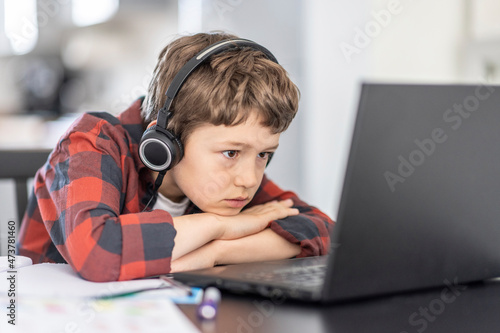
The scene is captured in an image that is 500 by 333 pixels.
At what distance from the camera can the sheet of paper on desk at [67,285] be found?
1.97ft

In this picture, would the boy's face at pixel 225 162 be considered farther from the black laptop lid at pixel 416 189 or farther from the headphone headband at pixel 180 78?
the black laptop lid at pixel 416 189

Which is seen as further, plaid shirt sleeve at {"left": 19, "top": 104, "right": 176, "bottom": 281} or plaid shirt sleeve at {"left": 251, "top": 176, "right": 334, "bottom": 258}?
plaid shirt sleeve at {"left": 251, "top": 176, "right": 334, "bottom": 258}

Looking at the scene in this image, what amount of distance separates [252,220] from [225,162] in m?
0.11

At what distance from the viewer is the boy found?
0.76m

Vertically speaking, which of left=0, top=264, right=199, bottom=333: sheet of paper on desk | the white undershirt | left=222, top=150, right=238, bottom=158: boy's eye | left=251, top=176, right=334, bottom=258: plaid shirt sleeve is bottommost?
the white undershirt

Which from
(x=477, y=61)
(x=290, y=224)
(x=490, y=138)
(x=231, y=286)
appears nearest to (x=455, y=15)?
(x=477, y=61)

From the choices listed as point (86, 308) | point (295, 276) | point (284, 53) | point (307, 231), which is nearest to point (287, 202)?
point (307, 231)

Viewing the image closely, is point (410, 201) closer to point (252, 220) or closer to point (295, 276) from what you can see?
point (295, 276)

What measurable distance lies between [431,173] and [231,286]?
249 millimetres

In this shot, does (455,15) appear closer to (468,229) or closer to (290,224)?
(290,224)

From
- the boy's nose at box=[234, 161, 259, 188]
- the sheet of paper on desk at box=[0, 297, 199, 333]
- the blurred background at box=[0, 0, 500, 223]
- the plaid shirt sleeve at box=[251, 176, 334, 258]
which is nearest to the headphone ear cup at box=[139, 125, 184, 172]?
the boy's nose at box=[234, 161, 259, 188]

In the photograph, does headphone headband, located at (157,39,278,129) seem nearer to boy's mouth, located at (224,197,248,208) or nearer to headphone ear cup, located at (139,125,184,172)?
headphone ear cup, located at (139,125,184,172)

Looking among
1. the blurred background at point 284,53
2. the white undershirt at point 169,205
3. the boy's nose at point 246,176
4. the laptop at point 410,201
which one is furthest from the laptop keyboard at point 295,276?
the blurred background at point 284,53

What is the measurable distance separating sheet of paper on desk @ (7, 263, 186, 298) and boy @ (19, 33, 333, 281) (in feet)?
0.10
